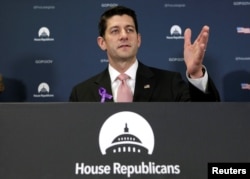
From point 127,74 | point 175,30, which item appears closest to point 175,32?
point 175,30

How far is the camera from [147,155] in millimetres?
1088

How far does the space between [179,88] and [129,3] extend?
5.10 ft

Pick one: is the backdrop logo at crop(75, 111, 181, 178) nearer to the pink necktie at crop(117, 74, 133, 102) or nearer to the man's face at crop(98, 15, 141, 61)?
the pink necktie at crop(117, 74, 133, 102)

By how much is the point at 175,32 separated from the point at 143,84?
1.38 m

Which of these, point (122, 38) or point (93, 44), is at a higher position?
point (93, 44)

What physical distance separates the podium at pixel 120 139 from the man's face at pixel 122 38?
107 cm

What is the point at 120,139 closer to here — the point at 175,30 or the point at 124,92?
the point at 124,92

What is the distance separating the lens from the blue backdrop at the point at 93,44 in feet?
10.9

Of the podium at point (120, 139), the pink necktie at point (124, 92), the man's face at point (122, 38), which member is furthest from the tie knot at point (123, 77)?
the podium at point (120, 139)

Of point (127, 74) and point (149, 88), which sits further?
point (127, 74)

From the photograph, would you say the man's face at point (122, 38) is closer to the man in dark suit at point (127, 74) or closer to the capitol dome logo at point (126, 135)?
the man in dark suit at point (127, 74)

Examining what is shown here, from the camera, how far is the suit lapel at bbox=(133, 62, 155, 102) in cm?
198

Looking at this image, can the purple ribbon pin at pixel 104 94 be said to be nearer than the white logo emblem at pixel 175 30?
Yes

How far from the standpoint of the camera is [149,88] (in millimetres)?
2021
